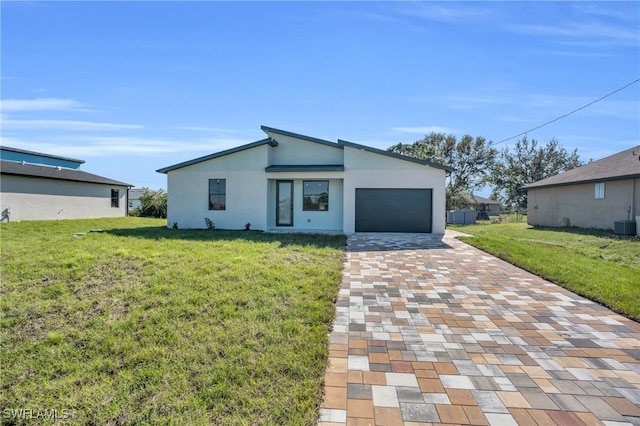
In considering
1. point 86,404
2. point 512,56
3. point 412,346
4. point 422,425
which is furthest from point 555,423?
point 512,56

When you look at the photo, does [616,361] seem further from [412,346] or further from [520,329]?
[412,346]

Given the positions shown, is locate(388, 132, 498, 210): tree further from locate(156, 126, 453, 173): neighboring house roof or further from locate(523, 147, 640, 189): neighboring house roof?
locate(156, 126, 453, 173): neighboring house roof

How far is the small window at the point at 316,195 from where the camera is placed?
1291 centimetres

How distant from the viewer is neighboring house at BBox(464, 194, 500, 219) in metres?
33.7

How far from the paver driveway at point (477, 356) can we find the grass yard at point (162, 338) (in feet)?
1.25

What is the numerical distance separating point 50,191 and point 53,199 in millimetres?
499

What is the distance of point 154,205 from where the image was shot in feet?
79.7

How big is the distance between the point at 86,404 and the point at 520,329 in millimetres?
4445

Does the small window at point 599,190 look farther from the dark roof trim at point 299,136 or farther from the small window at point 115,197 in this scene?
the small window at point 115,197

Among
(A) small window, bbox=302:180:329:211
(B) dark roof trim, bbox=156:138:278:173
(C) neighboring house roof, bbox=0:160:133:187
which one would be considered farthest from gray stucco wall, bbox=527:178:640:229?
(C) neighboring house roof, bbox=0:160:133:187

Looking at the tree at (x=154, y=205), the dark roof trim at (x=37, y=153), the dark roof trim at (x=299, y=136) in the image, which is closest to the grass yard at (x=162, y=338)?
the dark roof trim at (x=299, y=136)

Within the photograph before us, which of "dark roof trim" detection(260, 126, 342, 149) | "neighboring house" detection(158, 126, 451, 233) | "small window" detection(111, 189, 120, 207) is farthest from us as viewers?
"small window" detection(111, 189, 120, 207)

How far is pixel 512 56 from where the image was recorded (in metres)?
11.2

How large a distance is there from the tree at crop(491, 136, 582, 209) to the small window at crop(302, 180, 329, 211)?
28.8 m
